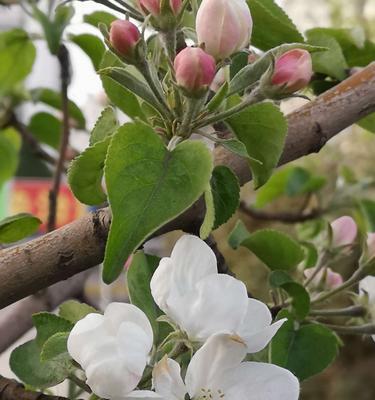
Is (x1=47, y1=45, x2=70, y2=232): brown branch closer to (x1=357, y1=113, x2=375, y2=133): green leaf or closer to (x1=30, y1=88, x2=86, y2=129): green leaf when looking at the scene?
(x1=30, y1=88, x2=86, y2=129): green leaf

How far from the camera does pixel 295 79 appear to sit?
0.30 meters

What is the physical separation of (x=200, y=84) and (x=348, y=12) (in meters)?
3.60

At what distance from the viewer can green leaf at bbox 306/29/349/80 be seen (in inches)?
18.6

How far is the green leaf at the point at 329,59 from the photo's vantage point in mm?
471

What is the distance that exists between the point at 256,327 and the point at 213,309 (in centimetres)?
2

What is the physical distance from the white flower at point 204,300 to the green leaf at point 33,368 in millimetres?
74

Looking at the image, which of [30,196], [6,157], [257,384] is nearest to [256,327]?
[257,384]

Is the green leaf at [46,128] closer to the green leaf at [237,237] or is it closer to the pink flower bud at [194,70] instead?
the green leaf at [237,237]

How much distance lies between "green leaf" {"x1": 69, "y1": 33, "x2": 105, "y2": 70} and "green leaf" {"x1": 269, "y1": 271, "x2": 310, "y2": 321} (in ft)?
0.79

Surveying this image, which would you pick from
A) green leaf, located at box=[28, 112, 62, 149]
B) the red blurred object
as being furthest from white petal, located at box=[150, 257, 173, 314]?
the red blurred object

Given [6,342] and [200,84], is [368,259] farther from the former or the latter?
[6,342]

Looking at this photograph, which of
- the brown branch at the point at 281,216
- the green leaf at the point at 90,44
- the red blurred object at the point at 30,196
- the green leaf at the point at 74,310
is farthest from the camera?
the red blurred object at the point at 30,196

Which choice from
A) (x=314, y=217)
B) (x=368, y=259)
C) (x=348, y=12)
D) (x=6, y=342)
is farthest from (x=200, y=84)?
(x=348, y=12)

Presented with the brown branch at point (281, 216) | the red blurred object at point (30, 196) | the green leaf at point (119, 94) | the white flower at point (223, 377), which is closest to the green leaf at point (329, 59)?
the green leaf at point (119, 94)
